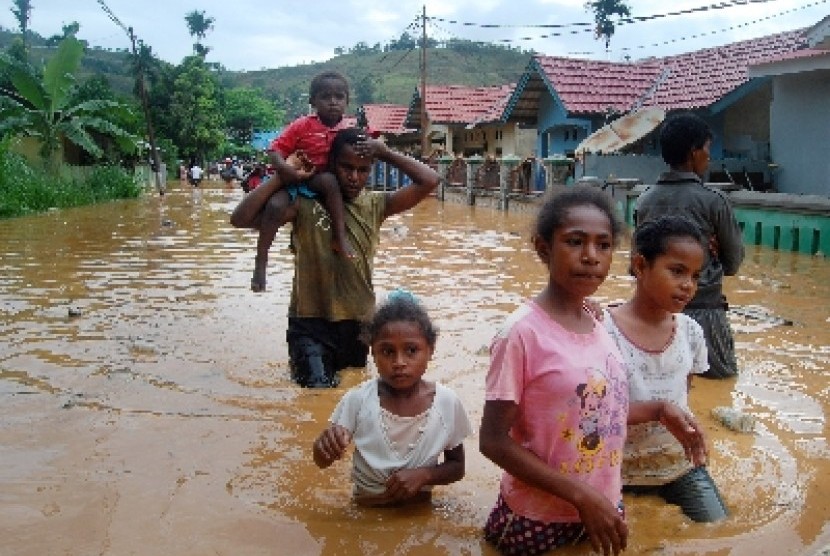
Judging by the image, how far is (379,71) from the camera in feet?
373

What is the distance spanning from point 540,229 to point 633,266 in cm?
85

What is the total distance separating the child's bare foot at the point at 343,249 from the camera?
5102 millimetres

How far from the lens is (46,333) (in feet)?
22.9

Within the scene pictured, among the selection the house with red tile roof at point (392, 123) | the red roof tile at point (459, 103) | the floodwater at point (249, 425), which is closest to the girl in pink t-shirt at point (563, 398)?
the floodwater at point (249, 425)

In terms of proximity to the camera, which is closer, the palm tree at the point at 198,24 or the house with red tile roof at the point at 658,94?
the house with red tile roof at the point at 658,94

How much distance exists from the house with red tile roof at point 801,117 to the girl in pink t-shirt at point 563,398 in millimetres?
12529

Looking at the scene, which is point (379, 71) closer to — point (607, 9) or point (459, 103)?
point (607, 9)

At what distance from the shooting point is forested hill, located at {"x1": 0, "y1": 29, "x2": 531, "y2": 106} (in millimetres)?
95188

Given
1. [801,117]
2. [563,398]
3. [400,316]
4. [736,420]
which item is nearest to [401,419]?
[400,316]

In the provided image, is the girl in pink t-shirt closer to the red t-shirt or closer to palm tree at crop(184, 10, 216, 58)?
the red t-shirt

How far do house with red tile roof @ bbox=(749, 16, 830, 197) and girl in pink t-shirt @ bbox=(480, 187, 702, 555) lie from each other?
12.5m

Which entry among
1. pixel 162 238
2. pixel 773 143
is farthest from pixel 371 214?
pixel 773 143

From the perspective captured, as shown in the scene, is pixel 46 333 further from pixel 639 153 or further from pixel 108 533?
pixel 639 153

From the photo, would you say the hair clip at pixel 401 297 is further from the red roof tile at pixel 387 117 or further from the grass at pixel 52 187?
the red roof tile at pixel 387 117
